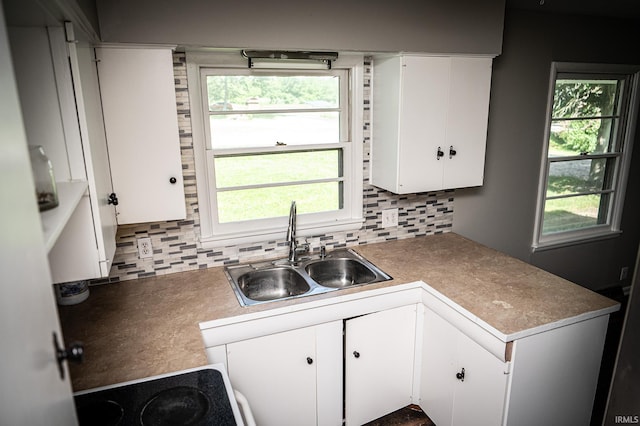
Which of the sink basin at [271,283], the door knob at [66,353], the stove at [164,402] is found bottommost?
the sink basin at [271,283]

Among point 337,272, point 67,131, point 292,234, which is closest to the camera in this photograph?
point 67,131

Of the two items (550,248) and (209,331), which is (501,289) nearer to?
(209,331)

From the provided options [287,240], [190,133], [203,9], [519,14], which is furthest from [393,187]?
[519,14]

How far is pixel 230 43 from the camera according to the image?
75.5 inches

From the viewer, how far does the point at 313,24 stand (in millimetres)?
2027

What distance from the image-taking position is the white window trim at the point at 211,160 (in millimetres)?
2107

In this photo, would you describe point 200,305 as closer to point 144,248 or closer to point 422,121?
point 144,248

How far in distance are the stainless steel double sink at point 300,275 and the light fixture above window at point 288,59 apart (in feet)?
3.49

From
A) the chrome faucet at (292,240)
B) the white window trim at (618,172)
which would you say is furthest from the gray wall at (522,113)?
the chrome faucet at (292,240)

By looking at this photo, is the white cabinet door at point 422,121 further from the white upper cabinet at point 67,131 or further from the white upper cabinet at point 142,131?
the white upper cabinet at point 67,131

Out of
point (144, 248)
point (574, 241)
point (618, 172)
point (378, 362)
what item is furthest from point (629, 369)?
point (618, 172)

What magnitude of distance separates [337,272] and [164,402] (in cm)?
135

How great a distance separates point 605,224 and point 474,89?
2.05 m

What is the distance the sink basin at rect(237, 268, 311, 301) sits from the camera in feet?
7.45
